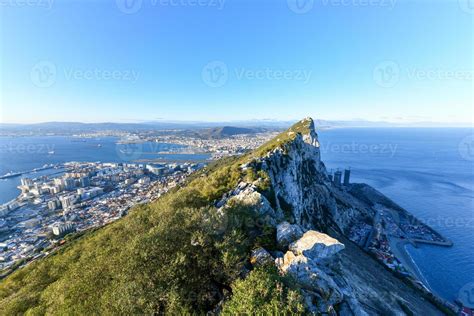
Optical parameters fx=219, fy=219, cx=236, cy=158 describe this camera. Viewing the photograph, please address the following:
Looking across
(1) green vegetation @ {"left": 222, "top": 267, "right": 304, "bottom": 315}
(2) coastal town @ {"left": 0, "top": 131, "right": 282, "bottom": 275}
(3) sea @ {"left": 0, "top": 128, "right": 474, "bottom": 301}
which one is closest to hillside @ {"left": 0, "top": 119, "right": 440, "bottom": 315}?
(1) green vegetation @ {"left": 222, "top": 267, "right": 304, "bottom": 315}

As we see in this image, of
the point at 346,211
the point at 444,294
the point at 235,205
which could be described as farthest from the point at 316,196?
the point at 235,205

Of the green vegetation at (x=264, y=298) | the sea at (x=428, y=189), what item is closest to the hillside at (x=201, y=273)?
the green vegetation at (x=264, y=298)

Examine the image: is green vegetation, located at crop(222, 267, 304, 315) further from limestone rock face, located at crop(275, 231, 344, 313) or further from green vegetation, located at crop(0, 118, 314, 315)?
limestone rock face, located at crop(275, 231, 344, 313)

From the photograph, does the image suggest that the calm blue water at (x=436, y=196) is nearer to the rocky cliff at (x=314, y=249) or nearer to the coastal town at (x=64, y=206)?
the rocky cliff at (x=314, y=249)

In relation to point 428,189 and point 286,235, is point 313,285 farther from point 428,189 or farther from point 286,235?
point 428,189

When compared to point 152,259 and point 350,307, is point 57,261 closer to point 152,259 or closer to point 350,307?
point 152,259
